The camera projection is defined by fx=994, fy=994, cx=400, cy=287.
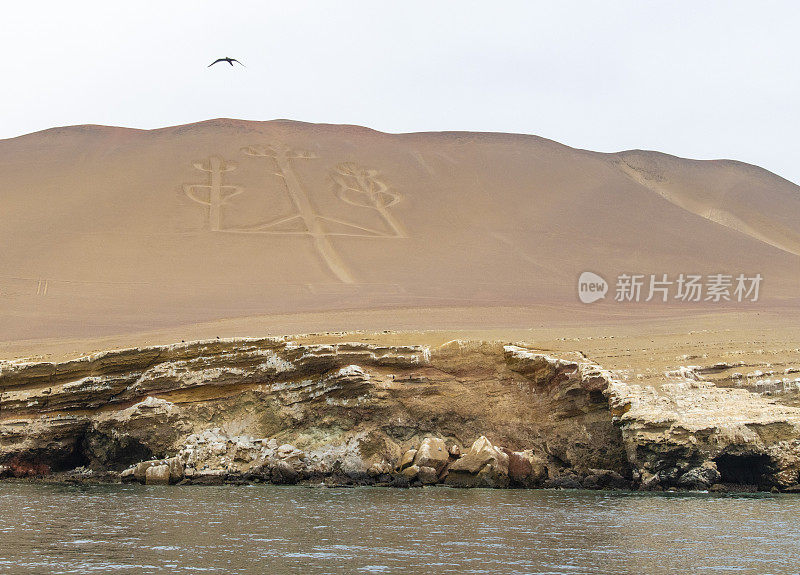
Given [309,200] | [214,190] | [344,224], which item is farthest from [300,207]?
[214,190]

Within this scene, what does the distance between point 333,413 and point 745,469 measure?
10826 mm

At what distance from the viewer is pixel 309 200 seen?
63.8m

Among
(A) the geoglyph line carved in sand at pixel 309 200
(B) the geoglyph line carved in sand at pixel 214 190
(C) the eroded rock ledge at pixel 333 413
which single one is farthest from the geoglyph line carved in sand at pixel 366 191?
(C) the eroded rock ledge at pixel 333 413

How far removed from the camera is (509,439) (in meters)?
27.0

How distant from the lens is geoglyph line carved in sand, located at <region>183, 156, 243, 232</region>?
199 ft

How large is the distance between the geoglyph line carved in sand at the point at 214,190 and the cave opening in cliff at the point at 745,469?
1584 inches

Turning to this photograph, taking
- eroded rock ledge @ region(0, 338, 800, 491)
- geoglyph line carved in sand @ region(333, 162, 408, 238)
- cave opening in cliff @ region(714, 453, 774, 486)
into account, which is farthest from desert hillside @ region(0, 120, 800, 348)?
cave opening in cliff @ region(714, 453, 774, 486)

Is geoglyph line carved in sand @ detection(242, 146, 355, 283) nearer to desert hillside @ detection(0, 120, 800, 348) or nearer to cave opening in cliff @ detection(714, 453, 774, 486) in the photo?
desert hillside @ detection(0, 120, 800, 348)

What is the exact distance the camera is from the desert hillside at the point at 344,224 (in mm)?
50938

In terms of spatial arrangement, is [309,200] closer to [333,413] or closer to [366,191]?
[366,191]

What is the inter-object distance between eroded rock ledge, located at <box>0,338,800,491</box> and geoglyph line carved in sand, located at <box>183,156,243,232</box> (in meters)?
31.3

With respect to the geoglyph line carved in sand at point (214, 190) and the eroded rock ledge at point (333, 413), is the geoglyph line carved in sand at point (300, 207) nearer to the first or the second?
the geoglyph line carved in sand at point (214, 190)

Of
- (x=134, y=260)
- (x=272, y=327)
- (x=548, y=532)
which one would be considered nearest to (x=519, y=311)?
(x=272, y=327)

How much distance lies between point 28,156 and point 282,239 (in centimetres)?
2225
